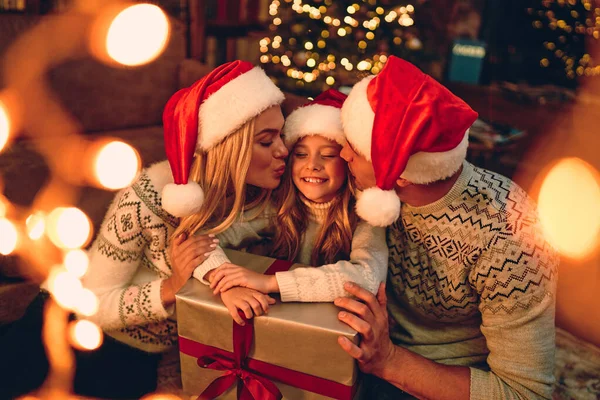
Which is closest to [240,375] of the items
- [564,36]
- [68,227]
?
[68,227]

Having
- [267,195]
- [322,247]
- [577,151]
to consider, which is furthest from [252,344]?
[577,151]

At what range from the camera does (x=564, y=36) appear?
4.13 m

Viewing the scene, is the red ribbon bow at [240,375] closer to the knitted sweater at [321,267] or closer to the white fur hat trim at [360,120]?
the knitted sweater at [321,267]

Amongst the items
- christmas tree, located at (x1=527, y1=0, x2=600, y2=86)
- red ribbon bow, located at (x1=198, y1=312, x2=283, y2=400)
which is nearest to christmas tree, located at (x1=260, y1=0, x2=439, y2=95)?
christmas tree, located at (x1=527, y1=0, x2=600, y2=86)

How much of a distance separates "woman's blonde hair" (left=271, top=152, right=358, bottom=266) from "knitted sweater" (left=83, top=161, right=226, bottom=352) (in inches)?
11.5

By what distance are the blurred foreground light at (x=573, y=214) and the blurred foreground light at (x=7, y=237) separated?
1922mm

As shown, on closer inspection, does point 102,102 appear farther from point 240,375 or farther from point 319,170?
point 240,375

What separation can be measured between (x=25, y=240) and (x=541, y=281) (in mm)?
1599

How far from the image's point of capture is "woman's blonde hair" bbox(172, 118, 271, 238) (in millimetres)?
1229

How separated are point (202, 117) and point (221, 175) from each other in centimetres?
16

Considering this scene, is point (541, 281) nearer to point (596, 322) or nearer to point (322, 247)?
point (322, 247)

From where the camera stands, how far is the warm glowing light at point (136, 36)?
257cm

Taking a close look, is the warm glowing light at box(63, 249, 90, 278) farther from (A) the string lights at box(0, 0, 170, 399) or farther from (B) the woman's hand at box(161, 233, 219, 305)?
(B) the woman's hand at box(161, 233, 219, 305)

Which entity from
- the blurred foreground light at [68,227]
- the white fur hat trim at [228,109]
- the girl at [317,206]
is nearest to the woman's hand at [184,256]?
the girl at [317,206]
